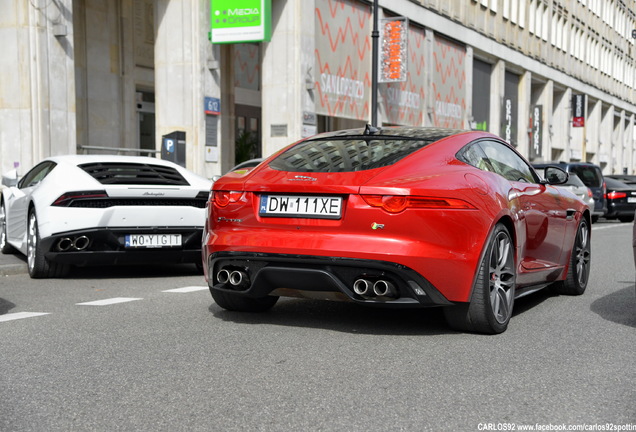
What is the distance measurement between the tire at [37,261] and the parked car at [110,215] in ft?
0.03

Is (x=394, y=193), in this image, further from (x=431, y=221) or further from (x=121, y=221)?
(x=121, y=221)

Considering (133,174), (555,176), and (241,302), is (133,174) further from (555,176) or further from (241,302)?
(555,176)

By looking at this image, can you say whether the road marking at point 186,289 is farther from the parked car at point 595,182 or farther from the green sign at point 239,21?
the parked car at point 595,182

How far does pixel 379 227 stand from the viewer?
524cm

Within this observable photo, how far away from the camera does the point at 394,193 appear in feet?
17.2

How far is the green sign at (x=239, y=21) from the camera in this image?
22.1m

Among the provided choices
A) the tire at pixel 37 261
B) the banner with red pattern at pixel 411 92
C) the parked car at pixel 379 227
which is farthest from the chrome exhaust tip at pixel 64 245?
the banner with red pattern at pixel 411 92

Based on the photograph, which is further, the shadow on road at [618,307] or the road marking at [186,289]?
the road marking at [186,289]

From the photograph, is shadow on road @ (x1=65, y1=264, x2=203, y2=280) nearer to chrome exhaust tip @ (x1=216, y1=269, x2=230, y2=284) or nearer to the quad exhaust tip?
chrome exhaust tip @ (x1=216, y1=269, x2=230, y2=284)

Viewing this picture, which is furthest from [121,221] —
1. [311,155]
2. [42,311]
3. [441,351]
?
[441,351]

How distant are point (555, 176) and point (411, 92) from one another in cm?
2645

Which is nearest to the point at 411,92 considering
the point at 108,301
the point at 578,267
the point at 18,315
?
the point at 578,267

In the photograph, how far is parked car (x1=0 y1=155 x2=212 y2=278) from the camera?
8734mm

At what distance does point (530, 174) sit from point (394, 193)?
2.21 m
